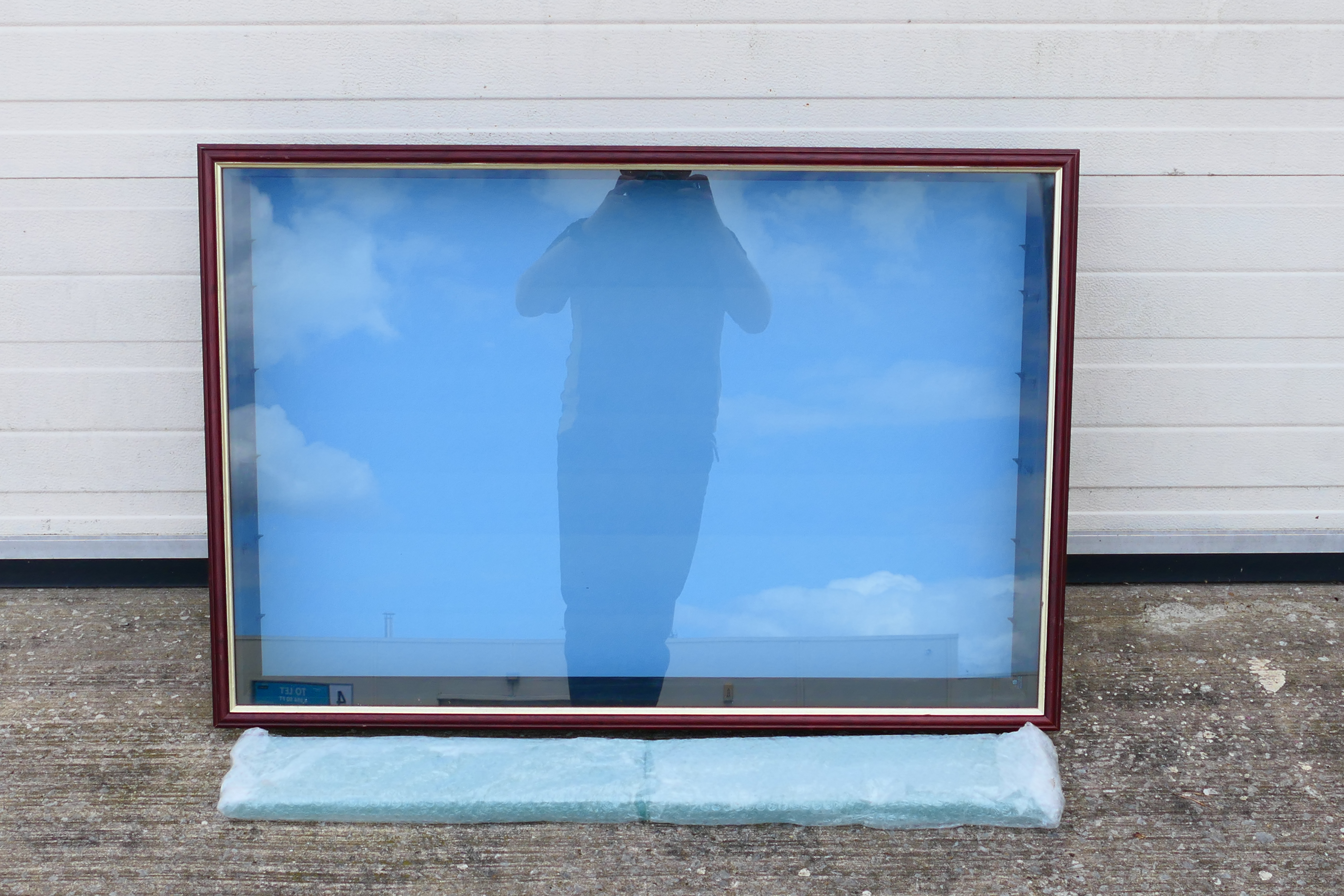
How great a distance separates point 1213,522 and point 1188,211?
77 cm

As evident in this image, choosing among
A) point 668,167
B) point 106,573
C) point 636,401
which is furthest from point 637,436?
point 106,573

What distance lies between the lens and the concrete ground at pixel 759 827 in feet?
4.88

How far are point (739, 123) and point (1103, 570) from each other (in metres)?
1.43

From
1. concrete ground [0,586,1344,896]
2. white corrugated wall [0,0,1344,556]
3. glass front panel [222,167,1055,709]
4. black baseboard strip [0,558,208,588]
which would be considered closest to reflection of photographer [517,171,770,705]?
glass front panel [222,167,1055,709]

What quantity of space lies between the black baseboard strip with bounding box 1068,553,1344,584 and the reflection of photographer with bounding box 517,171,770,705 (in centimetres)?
107

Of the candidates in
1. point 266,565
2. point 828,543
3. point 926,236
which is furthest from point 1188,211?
point 266,565

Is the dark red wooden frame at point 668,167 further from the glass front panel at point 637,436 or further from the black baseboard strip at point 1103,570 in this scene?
the black baseboard strip at point 1103,570

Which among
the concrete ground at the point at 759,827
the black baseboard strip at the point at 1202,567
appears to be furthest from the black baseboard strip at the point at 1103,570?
the concrete ground at the point at 759,827

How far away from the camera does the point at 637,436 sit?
1854 mm

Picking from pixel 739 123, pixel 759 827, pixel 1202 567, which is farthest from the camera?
pixel 1202 567

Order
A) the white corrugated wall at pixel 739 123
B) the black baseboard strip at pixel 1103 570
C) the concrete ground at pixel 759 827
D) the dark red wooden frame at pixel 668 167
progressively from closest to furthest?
the concrete ground at pixel 759 827
the dark red wooden frame at pixel 668 167
the white corrugated wall at pixel 739 123
the black baseboard strip at pixel 1103 570

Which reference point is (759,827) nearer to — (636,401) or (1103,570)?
(636,401)

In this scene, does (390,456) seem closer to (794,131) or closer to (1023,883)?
(794,131)

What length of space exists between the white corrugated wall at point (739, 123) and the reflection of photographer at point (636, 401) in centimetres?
31
